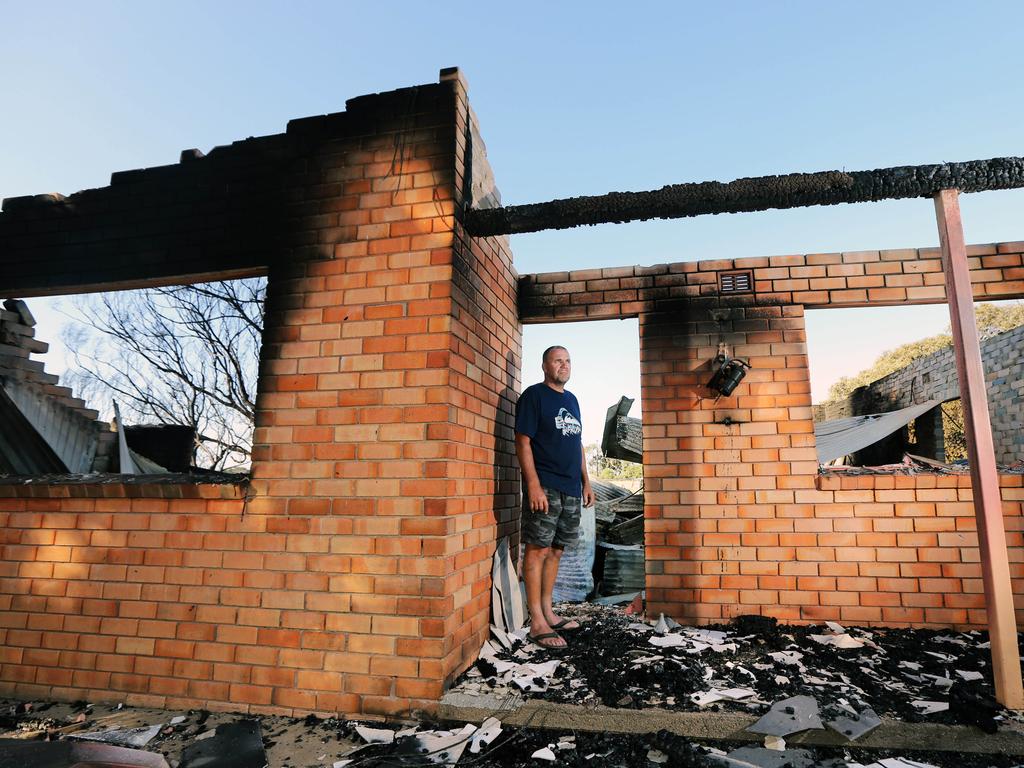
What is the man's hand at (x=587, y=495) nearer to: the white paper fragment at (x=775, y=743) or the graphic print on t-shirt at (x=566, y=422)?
the graphic print on t-shirt at (x=566, y=422)

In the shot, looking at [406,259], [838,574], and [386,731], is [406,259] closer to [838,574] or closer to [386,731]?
[386,731]

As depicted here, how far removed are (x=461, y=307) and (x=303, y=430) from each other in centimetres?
107

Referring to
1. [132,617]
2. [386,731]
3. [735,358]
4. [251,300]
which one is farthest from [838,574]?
[251,300]

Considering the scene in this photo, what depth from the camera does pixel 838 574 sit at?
145 inches

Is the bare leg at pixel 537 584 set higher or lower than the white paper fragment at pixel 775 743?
higher

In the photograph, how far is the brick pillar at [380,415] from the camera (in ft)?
8.31

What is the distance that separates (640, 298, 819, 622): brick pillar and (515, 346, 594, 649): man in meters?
0.78

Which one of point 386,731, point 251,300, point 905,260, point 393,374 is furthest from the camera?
point 251,300

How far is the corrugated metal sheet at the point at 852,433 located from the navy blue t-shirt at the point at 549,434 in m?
4.77

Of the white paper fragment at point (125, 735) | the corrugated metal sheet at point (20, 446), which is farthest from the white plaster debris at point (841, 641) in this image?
the corrugated metal sheet at point (20, 446)

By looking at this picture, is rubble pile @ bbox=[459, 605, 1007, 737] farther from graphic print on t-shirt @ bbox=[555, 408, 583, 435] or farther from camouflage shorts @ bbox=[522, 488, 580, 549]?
graphic print on t-shirt @ bbox=[555, 408, 583, 435]

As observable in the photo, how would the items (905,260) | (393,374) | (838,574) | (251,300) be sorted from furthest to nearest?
1. (251,300)
2. (905,260)
3. (838,574)
4. (393,374)

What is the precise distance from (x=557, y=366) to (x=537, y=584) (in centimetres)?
146

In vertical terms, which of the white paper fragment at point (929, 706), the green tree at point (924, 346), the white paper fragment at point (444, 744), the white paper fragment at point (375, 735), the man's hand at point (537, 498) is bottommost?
the white paper fragment at point (375, 735)
